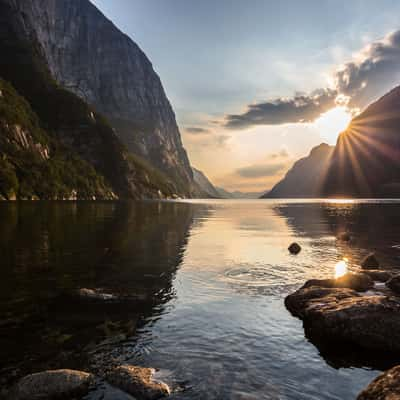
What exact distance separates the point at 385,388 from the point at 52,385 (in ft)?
30.9

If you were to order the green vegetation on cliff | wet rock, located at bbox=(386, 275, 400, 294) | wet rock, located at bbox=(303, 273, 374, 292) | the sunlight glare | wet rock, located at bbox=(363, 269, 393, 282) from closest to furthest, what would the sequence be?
wet rock, located at bbox=(386, 275, 400, 294) → wet rock, located at bbox=(303, 273, 374, 292) → wet rock, located at bbox=(363, 269, 393, 282) → the sunlight glare → the green vegetation on cliff

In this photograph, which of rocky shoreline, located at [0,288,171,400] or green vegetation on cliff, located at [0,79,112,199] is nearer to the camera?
rocky shoreline, located at [0,288,171,400]

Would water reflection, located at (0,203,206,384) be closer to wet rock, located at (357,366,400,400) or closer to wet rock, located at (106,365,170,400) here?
wet rock, located at (106,365,170,400)

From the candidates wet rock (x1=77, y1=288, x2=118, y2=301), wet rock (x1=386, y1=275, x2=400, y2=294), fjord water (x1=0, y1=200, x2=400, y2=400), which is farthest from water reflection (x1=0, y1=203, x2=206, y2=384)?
wet rock (x1=386, y1=275, x2=400, y2=294)

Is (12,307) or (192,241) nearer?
(12,307)

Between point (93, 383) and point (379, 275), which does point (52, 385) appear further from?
point (379, 275)

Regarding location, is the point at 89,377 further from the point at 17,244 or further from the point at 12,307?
the point at 17,244

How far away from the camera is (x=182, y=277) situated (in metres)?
26.5

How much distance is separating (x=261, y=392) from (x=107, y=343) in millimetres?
6668

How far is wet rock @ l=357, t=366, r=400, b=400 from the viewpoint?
8.55 metres

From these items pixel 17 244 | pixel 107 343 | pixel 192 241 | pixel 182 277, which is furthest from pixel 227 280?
pixel 17 244

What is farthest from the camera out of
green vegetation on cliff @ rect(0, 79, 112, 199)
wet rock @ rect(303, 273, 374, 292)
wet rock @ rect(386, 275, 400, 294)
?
green vegetation on cliff @ rect(0, 79, 112, 199)

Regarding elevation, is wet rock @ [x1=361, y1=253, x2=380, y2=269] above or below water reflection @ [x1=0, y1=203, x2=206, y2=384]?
above

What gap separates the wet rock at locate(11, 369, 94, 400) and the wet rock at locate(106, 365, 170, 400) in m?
0.85
